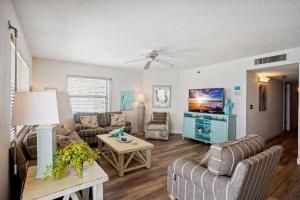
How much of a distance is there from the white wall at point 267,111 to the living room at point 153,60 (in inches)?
2.5

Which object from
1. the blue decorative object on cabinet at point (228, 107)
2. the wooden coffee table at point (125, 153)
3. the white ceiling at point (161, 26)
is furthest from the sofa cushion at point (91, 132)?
the blue decorative object on cabinet at point (228, 107)

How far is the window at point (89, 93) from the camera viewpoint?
4.87 m

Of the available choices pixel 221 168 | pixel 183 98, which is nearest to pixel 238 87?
pixel 183 98

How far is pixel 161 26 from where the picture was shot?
233cm

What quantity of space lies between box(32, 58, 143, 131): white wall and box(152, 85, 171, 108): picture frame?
616 millimetres

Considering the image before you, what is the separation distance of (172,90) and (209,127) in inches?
82.5

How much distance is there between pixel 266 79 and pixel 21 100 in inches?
234

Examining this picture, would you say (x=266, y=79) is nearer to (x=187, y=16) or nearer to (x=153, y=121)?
(x=153, y=121)

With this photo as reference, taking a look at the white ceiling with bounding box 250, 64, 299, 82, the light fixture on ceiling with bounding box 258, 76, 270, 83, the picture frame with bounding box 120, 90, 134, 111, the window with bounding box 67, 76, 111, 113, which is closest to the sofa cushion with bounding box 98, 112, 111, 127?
the window with bounding box 67, 76, 111, 113

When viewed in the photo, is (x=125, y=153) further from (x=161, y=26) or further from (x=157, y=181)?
(x=161, y=26)

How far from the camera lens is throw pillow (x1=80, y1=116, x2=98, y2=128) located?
14.5ft

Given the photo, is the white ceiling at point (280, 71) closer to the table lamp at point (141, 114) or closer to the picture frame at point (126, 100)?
the table lamp at point (141, 114)

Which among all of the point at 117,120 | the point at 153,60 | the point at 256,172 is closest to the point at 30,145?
the point at 256,172

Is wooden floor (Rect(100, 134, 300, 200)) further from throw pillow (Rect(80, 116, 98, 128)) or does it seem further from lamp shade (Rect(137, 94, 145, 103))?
lamp shade (Rect(137, 94, 145, 103))
